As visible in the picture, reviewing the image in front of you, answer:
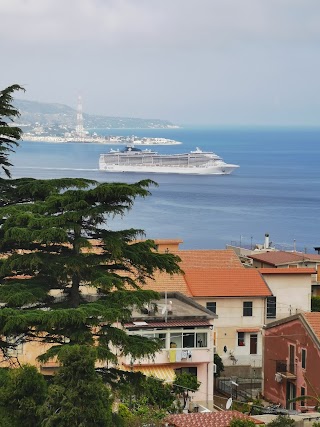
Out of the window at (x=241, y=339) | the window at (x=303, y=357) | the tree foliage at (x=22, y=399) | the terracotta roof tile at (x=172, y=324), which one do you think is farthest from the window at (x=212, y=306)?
the tree foliage at (x=22, y=399)

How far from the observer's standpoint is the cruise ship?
16362 cm

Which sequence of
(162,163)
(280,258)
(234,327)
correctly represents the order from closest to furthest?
(234,327) < (280,258) < (162,163)

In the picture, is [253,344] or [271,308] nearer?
[253,344]

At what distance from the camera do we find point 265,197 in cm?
11569

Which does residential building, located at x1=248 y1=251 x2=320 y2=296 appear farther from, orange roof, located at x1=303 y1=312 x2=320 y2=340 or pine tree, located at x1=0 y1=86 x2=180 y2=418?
pine tree, located at x1=0 y1=86 x2=180 y2=418

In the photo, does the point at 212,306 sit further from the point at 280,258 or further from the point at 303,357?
the point at 280,258

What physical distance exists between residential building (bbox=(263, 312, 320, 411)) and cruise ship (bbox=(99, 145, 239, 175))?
13978 centimetres

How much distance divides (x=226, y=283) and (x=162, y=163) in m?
143

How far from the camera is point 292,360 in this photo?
2112 centimetres

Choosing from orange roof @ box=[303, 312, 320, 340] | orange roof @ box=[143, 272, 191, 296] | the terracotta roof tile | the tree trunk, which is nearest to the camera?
the tree trunk

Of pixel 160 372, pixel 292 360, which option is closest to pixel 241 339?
pixel 292 360

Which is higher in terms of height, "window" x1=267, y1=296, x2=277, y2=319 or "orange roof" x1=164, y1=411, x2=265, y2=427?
"window" x1=267, y1=296, x2=277, y2=319

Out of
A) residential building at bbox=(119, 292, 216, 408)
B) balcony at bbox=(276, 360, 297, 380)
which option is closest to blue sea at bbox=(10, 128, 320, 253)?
balcony at bbox=(276, 360, 297, 380)

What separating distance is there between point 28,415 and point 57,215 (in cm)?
250
